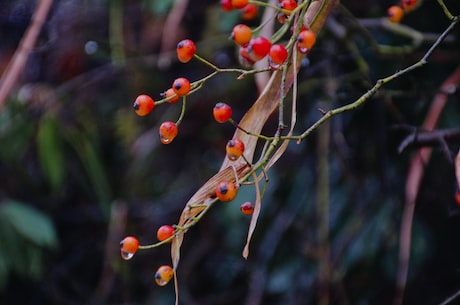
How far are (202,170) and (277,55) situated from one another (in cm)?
131

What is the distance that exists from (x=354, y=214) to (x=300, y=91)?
333mm

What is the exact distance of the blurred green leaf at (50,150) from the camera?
159 centimetres

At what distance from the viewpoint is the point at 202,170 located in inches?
75.0

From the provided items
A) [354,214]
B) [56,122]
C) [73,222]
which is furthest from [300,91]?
[73,222]

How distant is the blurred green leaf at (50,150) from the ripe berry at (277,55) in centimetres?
109

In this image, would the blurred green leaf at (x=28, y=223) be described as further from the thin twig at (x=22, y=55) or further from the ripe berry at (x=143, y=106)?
the ripe berry at (x=143, y=106)

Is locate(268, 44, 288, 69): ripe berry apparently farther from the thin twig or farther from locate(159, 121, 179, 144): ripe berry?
the thin twig

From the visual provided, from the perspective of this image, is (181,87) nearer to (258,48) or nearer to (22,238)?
(258,48)

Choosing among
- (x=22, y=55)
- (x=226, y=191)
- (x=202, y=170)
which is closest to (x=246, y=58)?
(x=226, y=191)

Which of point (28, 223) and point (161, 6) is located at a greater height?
point (161, 6)

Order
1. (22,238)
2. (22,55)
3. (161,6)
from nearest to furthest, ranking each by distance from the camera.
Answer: (22,55)
(161,6)
(22,238)

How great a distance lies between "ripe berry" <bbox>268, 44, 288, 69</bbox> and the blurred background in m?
0.35

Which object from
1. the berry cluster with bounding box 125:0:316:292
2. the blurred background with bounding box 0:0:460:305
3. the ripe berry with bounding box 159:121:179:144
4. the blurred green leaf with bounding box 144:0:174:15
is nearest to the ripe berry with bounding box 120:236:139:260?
the berry cluster with bounding box 125:0:316:292

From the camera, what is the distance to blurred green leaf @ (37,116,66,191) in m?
1.59
